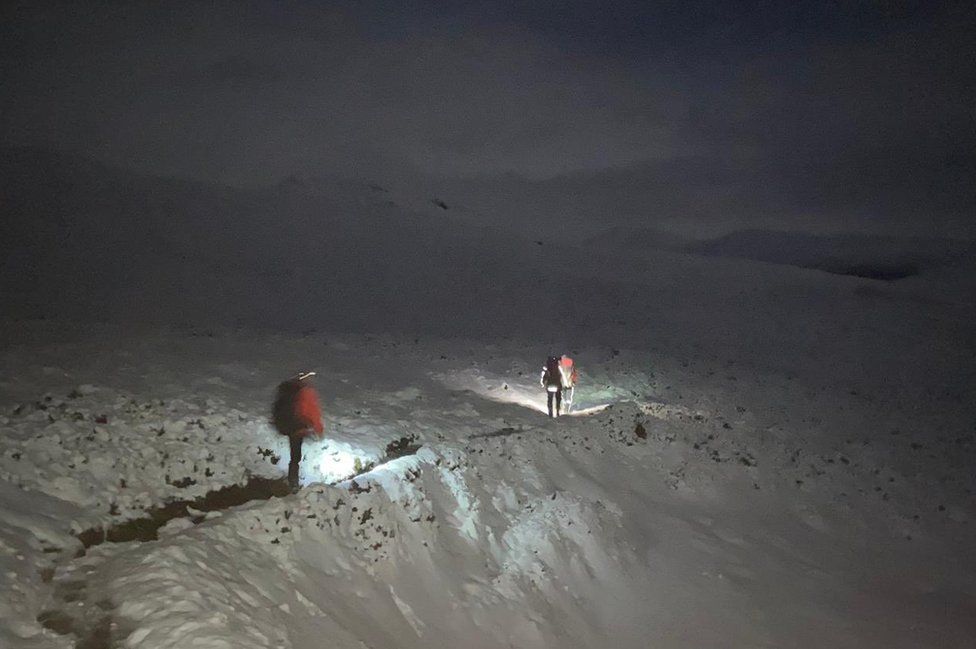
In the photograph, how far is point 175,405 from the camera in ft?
42.3

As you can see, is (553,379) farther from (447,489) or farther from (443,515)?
(443,515)

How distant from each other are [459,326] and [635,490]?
27.6 m

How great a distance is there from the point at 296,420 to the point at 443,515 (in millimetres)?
3504

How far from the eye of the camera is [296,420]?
10914 mm

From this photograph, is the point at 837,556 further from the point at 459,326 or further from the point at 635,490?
the point at 459,326

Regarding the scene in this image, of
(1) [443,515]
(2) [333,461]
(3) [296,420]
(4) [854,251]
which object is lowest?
(1) [443,515]

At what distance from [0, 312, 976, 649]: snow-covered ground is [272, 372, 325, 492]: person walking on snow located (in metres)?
1.01

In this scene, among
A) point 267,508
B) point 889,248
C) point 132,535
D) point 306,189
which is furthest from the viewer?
point 889,248

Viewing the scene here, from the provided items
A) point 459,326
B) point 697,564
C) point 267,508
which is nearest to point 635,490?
point 697,564

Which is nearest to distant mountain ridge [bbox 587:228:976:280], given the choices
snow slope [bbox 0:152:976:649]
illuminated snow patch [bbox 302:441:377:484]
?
snow slope [bbox 0:152:976:649]

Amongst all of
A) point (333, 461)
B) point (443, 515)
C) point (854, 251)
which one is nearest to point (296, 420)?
point (333, 461)

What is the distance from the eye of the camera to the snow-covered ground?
23.1 feet

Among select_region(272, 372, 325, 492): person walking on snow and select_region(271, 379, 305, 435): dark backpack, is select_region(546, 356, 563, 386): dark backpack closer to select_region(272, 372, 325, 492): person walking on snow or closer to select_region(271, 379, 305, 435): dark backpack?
select_region(272, 372, 325, 492): person walking on snow

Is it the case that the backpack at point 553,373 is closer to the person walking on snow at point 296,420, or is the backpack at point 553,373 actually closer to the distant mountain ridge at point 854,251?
the person walking on snow at point 296,420
